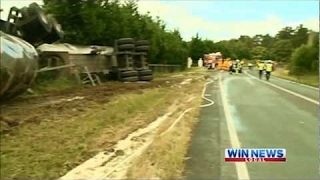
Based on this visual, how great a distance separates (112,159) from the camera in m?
7.44

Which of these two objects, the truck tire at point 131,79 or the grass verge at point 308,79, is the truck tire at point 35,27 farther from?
the grass verge at point 308,79

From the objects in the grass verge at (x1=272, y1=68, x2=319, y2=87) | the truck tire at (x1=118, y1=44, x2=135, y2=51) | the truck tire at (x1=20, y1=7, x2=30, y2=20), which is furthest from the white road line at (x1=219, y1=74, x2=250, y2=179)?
the grass verge at (x1=272, y1=68, x2=319, y2=87)

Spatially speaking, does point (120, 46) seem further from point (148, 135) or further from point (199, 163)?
point (199, 163)

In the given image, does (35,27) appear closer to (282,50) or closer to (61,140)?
(61,140)

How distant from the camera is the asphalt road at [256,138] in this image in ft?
22.3

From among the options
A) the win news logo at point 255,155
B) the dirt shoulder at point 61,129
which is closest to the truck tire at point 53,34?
the dirt shoulder at point 61,129

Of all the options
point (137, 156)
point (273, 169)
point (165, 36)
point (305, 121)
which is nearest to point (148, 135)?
point (137, 156)

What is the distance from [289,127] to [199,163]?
4595 millimetres

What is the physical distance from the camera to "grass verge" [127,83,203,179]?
21.6 ft

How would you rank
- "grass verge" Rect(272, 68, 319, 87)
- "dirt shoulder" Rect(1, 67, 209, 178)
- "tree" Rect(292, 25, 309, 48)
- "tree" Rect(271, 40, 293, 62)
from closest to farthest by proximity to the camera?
"dirt shoulder" Rect(1, 67, 209, 178) → "grass verge" Rect(272, 68, 319, 87) → "tree" Rect(292, 25, 309, 48) → "tree" Rect(271, 40, 293, 62)

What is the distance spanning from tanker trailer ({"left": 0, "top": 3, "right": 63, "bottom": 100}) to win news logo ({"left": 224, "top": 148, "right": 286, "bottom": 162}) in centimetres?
594

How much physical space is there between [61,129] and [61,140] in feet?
3.44

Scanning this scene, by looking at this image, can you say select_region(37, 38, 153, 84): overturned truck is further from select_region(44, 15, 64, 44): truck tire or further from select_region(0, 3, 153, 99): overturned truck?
select_region(44, 15, 64, 44): truck tire

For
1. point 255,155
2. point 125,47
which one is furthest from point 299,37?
point 255,155
